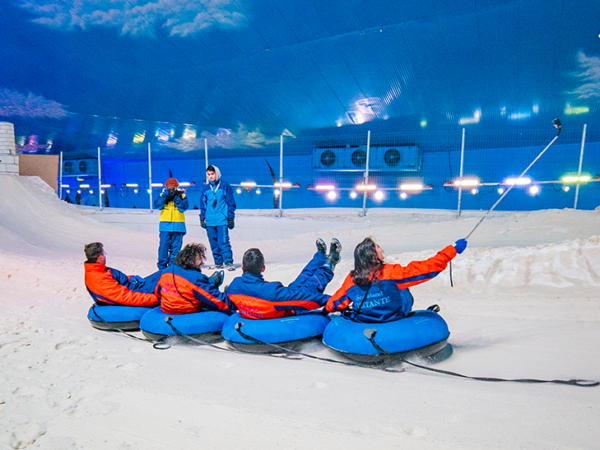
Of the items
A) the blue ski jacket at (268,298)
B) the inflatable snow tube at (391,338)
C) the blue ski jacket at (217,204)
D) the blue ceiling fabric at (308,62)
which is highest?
the blue ceiling fabric at (308,62)

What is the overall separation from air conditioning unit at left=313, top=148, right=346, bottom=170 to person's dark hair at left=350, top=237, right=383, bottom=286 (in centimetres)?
1141

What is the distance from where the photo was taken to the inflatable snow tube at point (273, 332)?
285 centimetres

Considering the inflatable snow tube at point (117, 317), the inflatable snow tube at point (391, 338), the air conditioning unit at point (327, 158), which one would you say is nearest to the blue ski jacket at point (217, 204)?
the inflatable snow tube at point (117, 317)

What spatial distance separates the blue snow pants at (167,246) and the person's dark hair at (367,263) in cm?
372

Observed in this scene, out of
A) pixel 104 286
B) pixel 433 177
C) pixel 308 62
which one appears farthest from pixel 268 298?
pixel 433 177

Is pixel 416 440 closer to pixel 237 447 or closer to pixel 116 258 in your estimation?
pixel 237 447

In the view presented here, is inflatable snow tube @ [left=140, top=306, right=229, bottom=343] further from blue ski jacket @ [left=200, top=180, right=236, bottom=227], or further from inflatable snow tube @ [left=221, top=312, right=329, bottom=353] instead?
blue ski jacket @ [left=200, top=180, right=236, bottom=227]

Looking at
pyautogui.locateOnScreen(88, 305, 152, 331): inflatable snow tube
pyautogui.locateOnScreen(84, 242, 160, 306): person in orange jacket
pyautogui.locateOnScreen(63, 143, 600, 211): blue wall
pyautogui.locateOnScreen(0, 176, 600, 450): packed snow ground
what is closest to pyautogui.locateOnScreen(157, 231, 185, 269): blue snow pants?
pyautogui.locateOnScreen(0, 176, 600, 450): packed snow ground

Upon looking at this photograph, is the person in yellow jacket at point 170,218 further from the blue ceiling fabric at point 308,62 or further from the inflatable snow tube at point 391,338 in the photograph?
the blue ceiling fabric at point 308,62

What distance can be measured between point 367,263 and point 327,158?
11936 mm

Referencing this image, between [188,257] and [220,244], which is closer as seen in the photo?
[188,257]

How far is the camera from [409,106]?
11102 mm

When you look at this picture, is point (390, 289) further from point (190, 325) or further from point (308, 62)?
point (308, 62)

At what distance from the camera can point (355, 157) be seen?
43.3 feet
